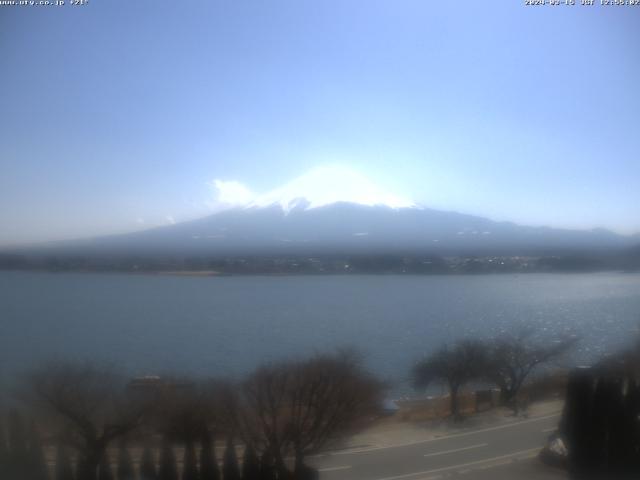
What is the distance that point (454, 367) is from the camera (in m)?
2.24

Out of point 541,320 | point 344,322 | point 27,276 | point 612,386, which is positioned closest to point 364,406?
point 344,322

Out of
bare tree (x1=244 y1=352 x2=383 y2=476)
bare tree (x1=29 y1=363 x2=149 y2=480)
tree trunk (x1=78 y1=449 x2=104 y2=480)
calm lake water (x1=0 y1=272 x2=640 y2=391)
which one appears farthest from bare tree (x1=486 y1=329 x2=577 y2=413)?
tree trunk (x1=78 y1=449 x2=104 y2=480)

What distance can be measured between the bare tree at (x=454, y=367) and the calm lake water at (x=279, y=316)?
6 centimetres

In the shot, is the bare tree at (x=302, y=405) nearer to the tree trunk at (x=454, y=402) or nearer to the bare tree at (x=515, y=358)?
the tree trunk at (x=454, y=402)

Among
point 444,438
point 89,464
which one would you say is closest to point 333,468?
point 444,438

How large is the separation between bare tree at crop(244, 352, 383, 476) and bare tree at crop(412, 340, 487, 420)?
340 mm

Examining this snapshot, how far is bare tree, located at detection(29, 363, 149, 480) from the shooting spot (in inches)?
75.7

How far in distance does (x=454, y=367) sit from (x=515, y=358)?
369mm

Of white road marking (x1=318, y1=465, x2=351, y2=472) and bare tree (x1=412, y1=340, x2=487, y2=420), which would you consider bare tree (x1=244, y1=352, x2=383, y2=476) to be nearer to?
white road marking (x1=318, y1=465, x2=351, y2=472)

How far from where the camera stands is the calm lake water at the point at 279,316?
2.06m

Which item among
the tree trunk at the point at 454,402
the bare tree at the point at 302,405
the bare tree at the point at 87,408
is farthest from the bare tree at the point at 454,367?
the bare tree at the point at 87,408

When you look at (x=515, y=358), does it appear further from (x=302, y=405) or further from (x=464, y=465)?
(x=302, y=405)

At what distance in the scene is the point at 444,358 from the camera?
223 centimetres

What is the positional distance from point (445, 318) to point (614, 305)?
1.03 metres
